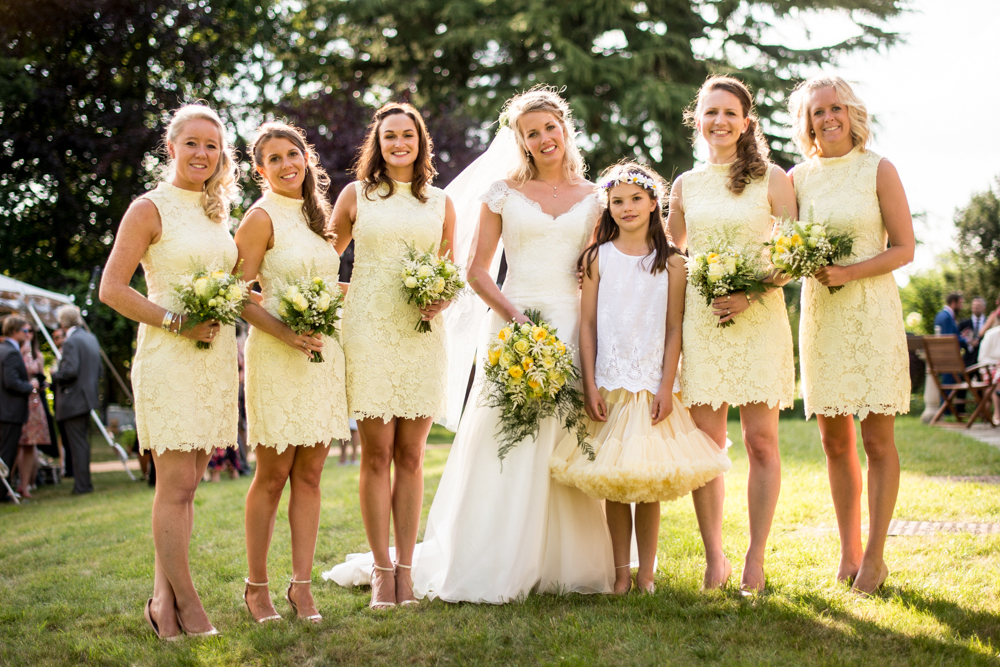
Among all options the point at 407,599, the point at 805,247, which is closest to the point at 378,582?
the point at 407,599

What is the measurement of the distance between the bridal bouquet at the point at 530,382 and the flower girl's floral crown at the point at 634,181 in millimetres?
891

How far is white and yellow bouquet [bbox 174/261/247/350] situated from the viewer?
3.74 metres

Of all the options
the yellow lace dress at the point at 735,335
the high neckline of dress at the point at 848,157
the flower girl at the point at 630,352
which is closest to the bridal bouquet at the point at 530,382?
the flower girl at the point at 630,352

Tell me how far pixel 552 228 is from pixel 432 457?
8.44 metres

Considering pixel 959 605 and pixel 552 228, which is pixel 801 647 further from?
pixel 552 228

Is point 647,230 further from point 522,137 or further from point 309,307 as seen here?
point 309,307

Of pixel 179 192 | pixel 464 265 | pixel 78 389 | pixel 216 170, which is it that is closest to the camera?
pixel 179 192

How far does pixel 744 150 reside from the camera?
4.60 m

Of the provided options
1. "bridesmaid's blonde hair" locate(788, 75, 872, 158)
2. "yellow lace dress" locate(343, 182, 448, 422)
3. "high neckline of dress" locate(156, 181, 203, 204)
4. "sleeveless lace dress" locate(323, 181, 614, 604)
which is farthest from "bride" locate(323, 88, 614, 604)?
"high neckline of dress" locate(156, 181, 203, 204)

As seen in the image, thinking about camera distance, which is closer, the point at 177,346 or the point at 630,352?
the point at 177,346

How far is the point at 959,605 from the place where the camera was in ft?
13.2

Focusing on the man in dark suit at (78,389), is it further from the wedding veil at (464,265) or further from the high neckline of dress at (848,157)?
the high neckline of dress at (848,157)

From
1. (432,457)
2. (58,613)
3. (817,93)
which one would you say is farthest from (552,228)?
(432,457)

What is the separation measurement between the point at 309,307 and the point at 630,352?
180cm
